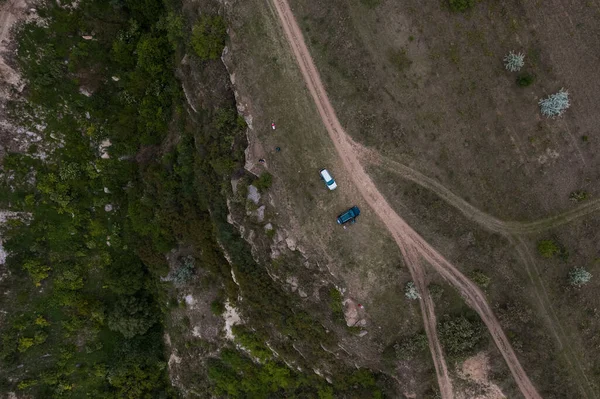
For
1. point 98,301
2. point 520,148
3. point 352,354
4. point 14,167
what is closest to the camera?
point 520,148

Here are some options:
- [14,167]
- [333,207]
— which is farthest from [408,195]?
[14,167]

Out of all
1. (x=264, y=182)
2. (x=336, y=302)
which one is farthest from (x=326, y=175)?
(x=336, y=302)

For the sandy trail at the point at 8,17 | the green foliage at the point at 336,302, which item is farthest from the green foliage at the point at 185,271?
the sandy trail at the point at 8,17

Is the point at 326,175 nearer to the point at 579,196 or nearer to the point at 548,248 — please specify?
the point at 548,248

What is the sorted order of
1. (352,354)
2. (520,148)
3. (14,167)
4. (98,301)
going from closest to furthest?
1. (520,148)
2. (352,354)
3. (14,167)
4. (98,301)

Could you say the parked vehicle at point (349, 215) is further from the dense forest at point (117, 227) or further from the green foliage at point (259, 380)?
the green foliage at point (259, 380)

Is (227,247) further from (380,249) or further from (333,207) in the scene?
(380,249)
